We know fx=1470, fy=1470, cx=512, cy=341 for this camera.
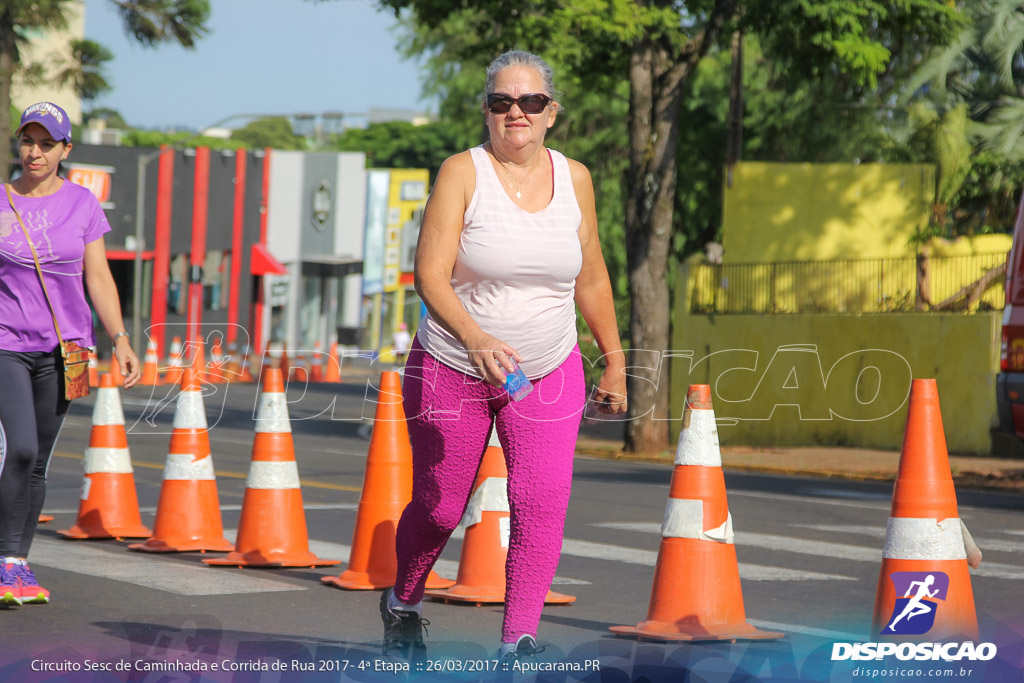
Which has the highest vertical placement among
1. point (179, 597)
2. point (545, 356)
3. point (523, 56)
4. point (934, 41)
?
point (934, 41)

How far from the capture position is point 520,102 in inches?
181

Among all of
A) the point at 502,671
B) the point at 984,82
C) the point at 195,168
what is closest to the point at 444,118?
the point at 984,82

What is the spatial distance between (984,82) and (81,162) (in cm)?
2666

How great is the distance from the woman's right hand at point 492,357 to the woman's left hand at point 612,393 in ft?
2.01

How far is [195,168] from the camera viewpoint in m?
47.8

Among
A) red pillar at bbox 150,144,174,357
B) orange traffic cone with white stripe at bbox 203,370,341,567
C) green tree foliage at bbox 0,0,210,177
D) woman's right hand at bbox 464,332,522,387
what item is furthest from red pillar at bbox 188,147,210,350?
woman's right hand at bbox 464,332,522,387

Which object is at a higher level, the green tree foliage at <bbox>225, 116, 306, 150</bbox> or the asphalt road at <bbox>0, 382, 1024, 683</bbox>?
the green tree foliage at <bbox>225, 116, 306, 150</bbox>

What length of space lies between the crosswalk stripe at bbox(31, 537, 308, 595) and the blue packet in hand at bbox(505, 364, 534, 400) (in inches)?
111

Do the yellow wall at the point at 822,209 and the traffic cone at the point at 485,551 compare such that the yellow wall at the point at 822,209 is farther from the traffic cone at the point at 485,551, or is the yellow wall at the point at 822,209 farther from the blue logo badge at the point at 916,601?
the blue logo badge at the point at 916,601

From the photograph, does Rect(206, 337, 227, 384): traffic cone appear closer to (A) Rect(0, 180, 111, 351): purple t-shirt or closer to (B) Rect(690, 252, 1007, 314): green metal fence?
(B) Rect(690, 252, 1007, 314): green metal fence

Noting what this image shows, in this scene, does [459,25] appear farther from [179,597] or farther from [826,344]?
[179,597]

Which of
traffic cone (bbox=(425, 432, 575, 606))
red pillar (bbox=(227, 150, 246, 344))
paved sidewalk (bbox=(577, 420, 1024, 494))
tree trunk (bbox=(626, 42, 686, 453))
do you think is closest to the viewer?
traffic cone (bbox=(425, 432, 575, 606))

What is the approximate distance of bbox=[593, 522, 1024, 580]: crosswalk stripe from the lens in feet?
26.1

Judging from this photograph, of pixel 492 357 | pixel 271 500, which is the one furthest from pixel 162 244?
pixel 492 357
